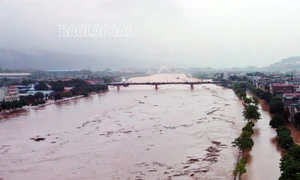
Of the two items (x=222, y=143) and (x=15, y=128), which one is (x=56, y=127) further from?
(x=222, y=143)

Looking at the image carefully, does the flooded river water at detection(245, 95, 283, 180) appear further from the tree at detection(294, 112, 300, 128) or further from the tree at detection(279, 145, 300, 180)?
the tree at detection(294, 112, 300, 128)

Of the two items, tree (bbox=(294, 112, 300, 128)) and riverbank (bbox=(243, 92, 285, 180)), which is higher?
tree (bbox=(294, 112, 300, 128))

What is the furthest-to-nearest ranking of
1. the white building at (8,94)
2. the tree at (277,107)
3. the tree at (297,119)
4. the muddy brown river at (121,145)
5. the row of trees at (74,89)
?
the row of trees at (74,89), the white building at (8,94), the tree at (277,107), the tree at (297,119), the muddy brown river at (121,145)

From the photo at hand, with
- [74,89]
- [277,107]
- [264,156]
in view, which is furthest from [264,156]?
[74,89]

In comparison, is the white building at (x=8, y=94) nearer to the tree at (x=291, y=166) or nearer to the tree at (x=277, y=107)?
the tree at (x=277, y=107)

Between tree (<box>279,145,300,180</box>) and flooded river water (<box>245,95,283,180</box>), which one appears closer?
tree (<box>279,145,300,180</box>)

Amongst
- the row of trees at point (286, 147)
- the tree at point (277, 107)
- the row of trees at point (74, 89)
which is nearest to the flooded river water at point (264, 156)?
the row of trees at point (286, 147)

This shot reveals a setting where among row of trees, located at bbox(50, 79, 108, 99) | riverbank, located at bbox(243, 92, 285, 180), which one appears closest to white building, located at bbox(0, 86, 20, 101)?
row of trees, located at bbox(50, 79, 108, 99)

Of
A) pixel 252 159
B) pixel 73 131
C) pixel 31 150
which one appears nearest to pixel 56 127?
pixel 73 131
